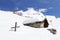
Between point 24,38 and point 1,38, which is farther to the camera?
point 24,38

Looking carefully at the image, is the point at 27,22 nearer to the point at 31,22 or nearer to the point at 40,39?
the point at 31,22

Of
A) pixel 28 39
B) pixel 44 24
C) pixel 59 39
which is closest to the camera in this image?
pixel 28 39

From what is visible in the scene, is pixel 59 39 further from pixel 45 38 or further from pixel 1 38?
pixel 1 38

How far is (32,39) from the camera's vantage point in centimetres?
1758

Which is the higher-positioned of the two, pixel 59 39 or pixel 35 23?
pixel 35 23

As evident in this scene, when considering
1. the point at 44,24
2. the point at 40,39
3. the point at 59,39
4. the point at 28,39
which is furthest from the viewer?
the point at 44,24

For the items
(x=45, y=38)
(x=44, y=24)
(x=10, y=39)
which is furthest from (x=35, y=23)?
(x=10, y=39)

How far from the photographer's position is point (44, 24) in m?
30.6

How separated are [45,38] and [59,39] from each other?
3973 mm

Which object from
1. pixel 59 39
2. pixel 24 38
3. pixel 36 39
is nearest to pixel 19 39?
pixel 24 38

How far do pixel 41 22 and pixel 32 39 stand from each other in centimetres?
1231

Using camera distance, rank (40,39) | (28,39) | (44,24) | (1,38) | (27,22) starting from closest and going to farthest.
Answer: (1,38)
(28,39)
(40,39)
(27,22)
(44,24)

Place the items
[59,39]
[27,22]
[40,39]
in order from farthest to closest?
[27,22] < [59,39] < [40,39]

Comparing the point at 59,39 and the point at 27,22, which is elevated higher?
the point at 27,22
